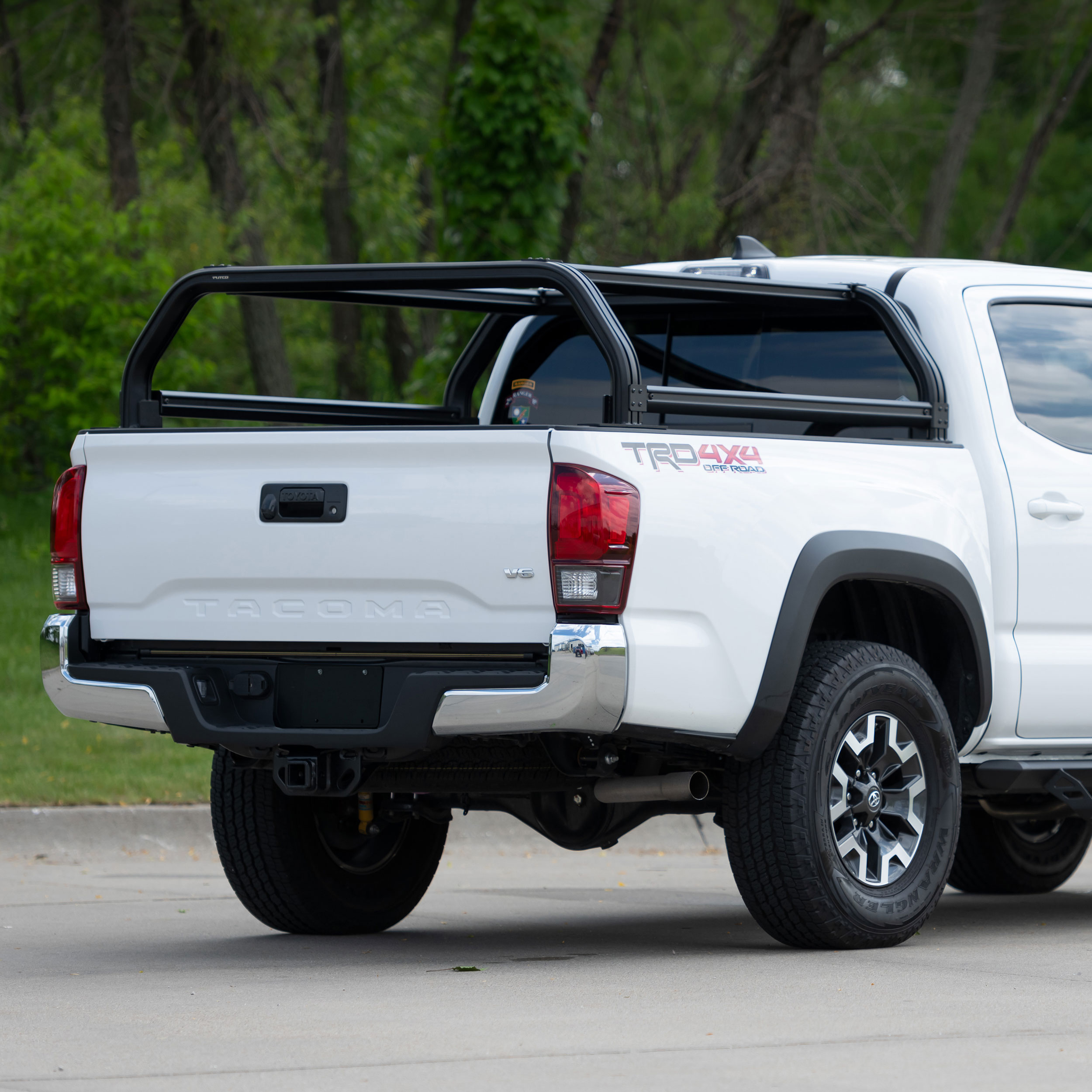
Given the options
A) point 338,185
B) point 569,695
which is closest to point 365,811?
point 569,695

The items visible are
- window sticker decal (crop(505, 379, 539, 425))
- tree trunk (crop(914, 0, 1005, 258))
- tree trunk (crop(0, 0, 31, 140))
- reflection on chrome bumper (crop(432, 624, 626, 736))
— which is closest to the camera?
reflection on chrome bumper (crop(432, 624, 626, 736))

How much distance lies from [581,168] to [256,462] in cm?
1037

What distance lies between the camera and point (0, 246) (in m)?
17.1

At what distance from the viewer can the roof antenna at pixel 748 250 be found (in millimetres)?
7535

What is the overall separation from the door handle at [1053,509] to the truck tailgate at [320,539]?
200 cm

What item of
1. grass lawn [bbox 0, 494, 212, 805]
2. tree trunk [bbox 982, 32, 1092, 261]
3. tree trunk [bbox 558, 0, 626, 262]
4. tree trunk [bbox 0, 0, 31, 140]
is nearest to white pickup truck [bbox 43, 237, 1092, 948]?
grass lawn [bbox 0, 494, 212, 805]

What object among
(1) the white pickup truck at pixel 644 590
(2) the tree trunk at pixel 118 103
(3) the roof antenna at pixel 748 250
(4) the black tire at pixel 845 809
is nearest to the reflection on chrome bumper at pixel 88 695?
(1) the white pickup truck at pixel 644 590

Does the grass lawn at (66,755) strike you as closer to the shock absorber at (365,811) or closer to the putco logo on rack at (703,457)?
the shock absorber at (365,811)

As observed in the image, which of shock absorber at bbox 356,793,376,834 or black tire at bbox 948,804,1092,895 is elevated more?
shock absorber at bbox 356,793,376,834

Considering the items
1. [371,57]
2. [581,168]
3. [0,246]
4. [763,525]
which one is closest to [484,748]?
[763,525]

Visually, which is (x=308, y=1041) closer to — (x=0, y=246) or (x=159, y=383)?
(x=159, y=383)

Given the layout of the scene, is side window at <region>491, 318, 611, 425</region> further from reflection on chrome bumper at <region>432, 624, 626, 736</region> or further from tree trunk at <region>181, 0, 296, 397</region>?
tree trunk at <region>181, 0, 296, 397</region>

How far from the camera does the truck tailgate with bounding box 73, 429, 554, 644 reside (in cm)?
556

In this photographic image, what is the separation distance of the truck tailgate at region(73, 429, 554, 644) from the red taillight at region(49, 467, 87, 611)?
0.12 ft
